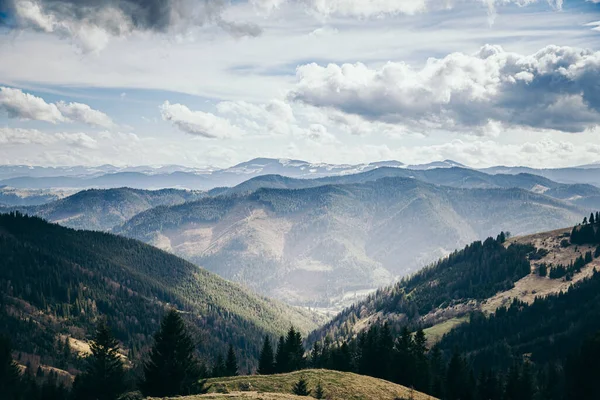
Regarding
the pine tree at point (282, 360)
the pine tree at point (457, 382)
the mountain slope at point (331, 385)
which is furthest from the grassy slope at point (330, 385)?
the pine tree at point (282, 360)

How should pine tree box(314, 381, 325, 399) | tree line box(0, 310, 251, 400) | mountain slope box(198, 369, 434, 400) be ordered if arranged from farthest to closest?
1. mountain slope box(198, 369, 434, 400)
2. pine tree box(314, 381, 325, 399)
3. tree line box(0, 310, 251, 400)

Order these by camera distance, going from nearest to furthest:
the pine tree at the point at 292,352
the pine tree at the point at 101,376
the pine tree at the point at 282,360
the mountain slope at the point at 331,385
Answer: the mountain slope at the point at 331,385, the pine tree at the point at 101,376, the pine tree at the point at 292,352, the pine tree at the point at 282,360

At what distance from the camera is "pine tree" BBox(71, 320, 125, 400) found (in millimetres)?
68250

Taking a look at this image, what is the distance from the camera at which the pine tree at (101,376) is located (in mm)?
68250

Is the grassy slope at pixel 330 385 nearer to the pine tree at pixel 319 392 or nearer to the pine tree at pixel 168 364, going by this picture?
the pine tree at pixel 319 392

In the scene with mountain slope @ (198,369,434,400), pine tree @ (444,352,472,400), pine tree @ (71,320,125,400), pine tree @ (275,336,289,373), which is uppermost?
pine tree @ (71,320,125,400)

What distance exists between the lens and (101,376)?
68812 mm

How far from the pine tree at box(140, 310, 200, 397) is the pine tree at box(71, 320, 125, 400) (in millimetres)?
15054

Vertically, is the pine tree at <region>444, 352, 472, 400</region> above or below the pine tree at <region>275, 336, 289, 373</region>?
below

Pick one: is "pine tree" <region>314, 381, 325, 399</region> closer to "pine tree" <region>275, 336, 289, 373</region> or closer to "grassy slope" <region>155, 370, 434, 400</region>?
"grassy slope" <region>155, 370, 434, 400</region>

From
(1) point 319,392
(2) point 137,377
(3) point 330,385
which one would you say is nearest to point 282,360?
(3) point 330,385

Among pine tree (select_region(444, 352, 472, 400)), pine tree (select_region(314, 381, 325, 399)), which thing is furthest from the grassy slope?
pine tree (select_region(444, 352, 472, 400))

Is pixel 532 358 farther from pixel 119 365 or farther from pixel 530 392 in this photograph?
pixel 119 365

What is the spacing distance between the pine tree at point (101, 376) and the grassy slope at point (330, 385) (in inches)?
575
